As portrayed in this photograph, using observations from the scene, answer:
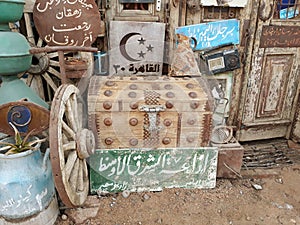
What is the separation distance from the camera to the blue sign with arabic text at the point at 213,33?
2.93 m

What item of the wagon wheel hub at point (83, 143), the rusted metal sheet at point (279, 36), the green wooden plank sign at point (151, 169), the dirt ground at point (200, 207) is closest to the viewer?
the wagon wheel hub at point (83, 143)

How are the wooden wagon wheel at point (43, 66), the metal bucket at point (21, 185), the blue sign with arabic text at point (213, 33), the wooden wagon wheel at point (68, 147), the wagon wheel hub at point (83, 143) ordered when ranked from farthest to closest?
the blue sign with arabic text at point (213, 33), the wooden wagon wheel at point (43, 66), the wagon wheel hub at point (83, 143), the metal bucket at point (21, 185), the wooden wagon wheel at point (68, 147)

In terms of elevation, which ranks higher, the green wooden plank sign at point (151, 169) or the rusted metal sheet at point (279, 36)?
the rusted metal sheet at point (279, 36)

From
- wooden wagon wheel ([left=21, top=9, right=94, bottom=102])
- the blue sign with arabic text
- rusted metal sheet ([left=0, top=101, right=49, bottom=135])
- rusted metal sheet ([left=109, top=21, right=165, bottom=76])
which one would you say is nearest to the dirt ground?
rusted metal sheet ([left=0, top=101, right=49, bottom=135])

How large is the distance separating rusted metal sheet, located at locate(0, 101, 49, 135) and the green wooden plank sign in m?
0.57

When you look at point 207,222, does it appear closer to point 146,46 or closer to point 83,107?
point 83,107

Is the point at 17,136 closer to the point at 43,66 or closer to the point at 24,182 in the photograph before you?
the point at 24,182

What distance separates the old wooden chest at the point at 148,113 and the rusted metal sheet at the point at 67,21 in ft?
1.64

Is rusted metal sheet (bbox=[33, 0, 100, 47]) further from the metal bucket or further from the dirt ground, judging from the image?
the dirt ground

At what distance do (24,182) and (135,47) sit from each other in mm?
1713

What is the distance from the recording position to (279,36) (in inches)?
123

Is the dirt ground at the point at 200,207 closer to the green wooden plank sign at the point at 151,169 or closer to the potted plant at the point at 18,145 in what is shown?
the green wooden plank sign at the point at 151,169

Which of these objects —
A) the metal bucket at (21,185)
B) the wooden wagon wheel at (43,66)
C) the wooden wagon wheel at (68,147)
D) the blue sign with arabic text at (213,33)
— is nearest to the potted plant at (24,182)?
the metal bucket at (21,185)

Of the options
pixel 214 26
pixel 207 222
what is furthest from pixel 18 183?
pixel 214 26
